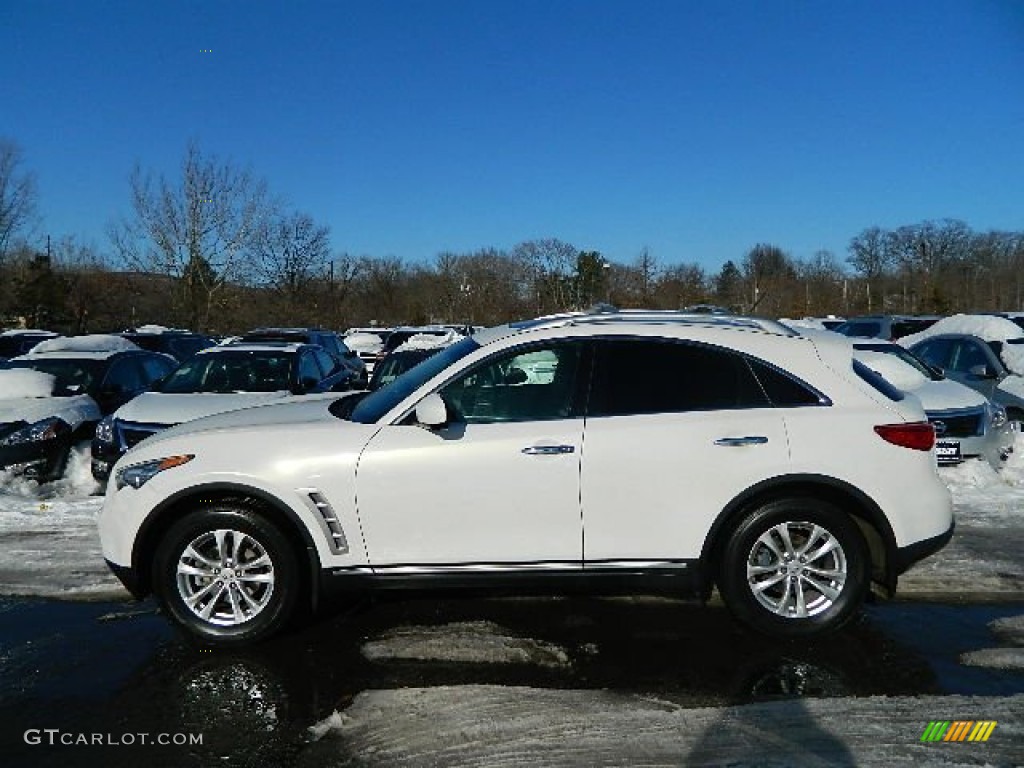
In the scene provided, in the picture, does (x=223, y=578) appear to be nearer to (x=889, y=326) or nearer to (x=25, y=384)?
(x=25, y=384)

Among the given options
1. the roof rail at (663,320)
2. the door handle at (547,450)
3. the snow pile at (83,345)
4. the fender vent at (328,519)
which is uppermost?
the snow pile at (83,345)

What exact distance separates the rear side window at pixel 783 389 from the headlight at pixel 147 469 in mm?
3193

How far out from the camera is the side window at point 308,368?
385 inches

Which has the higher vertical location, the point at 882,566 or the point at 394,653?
the point at 882,566

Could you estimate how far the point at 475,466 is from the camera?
4.39m

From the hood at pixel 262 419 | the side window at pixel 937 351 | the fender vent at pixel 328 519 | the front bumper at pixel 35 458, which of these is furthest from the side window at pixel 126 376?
the side window at pixel 937 351

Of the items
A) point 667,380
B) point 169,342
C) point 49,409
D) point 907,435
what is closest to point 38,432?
point 49,409

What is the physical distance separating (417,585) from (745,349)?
2.25 m

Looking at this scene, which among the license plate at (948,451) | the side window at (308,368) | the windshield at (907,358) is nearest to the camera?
the license plate at (948,451)

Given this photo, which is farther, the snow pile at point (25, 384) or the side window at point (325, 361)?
the side window at point (325, 361)

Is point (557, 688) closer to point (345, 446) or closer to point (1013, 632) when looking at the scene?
point (345, 446)

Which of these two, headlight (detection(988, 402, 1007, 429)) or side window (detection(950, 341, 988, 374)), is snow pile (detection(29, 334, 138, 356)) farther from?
side window (detection(950, 341, 988, 374))

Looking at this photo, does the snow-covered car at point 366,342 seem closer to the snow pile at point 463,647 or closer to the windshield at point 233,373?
the windshield at point 233,373

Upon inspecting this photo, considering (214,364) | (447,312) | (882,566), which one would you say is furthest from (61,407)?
(447,312)
